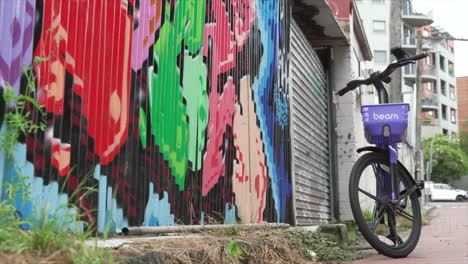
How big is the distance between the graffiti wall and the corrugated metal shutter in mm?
1586

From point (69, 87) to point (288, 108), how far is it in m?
3.59

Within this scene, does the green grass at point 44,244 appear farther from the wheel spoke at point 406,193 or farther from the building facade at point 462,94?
the building facade at point 462,94

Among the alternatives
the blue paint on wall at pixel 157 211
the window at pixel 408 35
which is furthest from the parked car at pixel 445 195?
the blue paint on wall at pixel 157 211

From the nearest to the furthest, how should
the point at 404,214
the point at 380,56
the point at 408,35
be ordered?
1. the point at 404,214
2. the point at 408,35
3. the point at 380,56

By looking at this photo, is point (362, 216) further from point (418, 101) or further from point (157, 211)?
point (418, 101)

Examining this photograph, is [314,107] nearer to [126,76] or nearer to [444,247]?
[444,247]

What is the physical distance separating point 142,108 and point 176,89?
42 cm

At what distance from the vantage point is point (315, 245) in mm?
4242

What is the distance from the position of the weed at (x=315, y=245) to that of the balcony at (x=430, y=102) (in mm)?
53931

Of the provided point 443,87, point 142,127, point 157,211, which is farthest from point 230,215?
point 443,87

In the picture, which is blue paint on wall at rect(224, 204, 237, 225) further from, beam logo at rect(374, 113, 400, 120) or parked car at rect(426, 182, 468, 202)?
parked car at rect(426, 182, 468, 202)

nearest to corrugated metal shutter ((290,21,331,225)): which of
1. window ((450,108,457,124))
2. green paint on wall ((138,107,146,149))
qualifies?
green paint on wall ((138,107,146,149))

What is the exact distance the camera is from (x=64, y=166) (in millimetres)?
2170

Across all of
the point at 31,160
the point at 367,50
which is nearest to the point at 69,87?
the point at 31,160
